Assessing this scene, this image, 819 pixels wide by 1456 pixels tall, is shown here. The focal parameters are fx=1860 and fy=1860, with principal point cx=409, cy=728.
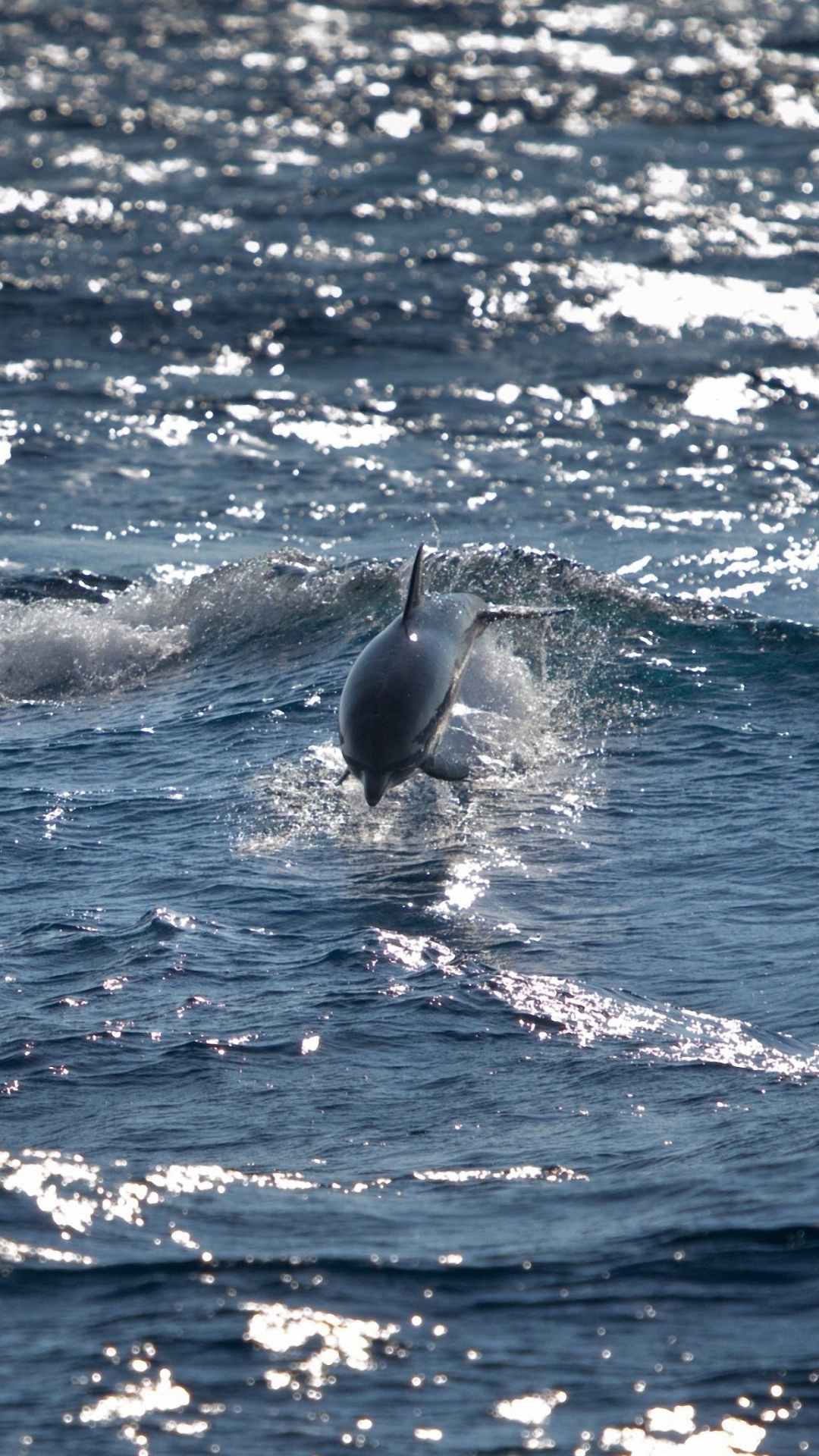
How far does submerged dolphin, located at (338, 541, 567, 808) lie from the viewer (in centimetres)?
1191

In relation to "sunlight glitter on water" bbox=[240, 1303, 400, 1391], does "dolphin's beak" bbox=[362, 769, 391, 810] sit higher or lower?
lower

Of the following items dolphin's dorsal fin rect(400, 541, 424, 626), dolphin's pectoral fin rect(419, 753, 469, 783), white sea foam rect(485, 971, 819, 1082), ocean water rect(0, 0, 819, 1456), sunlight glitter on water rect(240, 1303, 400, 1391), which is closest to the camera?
sunlight glitter on water rect(240, 1303, 400, 1391)

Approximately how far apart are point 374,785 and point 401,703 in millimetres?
558

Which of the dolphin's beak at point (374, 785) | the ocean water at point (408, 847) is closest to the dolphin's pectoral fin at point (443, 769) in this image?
the dolphin's beak at point (374, 785)

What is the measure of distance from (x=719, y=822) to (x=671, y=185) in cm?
2619

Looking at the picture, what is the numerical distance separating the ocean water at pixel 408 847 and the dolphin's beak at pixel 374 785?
0.56 m

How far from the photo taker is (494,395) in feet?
84.1

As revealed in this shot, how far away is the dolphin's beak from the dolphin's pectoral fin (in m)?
0.34

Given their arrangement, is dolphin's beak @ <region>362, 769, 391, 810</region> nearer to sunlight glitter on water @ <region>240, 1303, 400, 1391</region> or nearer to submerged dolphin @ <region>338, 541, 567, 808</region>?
submerged dolphin @ <region>338, 541, 567, 808</region>

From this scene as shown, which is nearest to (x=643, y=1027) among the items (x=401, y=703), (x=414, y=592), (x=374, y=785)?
(x=374, y=785)

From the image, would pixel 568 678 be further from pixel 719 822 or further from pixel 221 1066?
pixel 221 1066

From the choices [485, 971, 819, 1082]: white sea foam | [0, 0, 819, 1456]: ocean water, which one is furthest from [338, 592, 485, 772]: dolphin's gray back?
[485, 971, 819, 1082]: white sea foam

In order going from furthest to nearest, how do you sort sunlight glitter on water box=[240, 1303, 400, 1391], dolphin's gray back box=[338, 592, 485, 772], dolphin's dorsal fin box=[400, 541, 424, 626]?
dolphin's dorsal fin box=[400, 541, 424, 626] < dolphin's gray back box=[338, 592, 485, 772] < sunlight glitter on water box=[240, 1303, 400, 1391]

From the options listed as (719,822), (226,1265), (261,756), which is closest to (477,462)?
(261,756)
